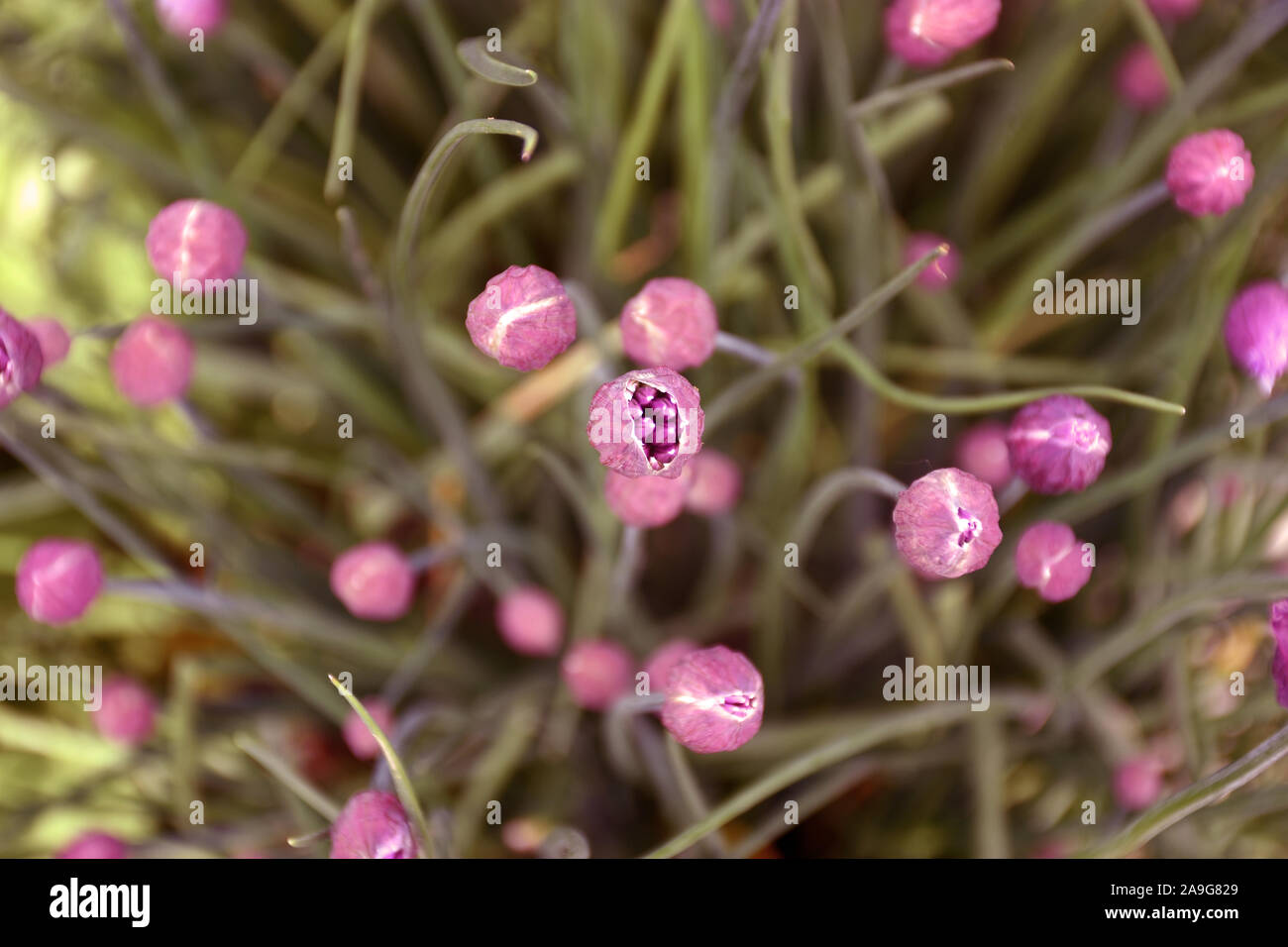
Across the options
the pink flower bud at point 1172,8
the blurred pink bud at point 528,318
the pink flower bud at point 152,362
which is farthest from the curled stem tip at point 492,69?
the pink flower bud at point 1172,8

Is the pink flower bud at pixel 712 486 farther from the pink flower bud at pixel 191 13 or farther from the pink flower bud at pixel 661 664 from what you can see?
the pink flower bud at pixel 191 13

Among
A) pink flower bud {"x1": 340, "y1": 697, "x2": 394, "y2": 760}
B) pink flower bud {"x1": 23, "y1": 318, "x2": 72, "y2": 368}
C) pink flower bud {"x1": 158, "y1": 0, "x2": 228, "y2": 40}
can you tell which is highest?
pink flower bud {"x1": 158, "y1": 0, "x2": 228, "y2": 40}

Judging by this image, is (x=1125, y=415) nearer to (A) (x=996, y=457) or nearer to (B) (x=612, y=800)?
(A) (x=996, y=457)

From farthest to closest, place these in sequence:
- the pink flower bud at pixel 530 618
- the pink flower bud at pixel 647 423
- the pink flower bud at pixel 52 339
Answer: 1. the pink flower bud at pixel 530 618
2. the pink flower bud at pixel 52 339
3. the pink flower bud at pixel 647 423

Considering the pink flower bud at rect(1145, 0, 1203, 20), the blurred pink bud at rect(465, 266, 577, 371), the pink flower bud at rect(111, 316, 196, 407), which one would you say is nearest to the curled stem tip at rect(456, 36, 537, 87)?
the blurred pink bud at rect(465, 266, 577, 371)

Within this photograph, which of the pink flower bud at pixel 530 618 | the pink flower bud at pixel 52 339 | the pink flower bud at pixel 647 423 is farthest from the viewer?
the pink flower bud at pixel 530 618

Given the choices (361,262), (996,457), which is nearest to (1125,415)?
(996,457)

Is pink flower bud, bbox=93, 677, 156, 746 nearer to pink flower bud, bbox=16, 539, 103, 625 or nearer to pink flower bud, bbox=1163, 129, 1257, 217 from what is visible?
pink flower bud, bbox=16, 539, 103, 625
